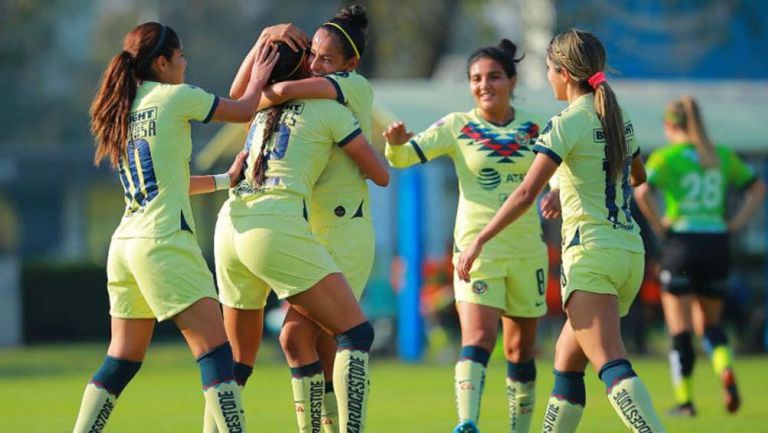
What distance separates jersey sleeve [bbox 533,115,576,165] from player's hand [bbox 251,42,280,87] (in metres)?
1.37

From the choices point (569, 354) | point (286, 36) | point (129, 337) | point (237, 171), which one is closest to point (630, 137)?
point (569, 354)

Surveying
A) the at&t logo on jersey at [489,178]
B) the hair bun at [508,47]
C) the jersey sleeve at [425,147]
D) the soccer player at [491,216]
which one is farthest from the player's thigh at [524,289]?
the hair bun at [508,47]

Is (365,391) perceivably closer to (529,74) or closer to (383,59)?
(383,59)

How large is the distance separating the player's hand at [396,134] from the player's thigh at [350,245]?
0.77 meters

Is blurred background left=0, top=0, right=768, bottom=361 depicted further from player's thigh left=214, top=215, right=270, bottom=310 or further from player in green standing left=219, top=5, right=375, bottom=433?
player in green standing left=219, top=5, right=375, bottom=433

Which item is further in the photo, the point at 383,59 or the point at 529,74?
the point at 529,74

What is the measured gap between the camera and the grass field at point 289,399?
10.8 m

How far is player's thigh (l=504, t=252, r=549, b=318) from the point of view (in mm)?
8805

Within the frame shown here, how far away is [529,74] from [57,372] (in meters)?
18.8

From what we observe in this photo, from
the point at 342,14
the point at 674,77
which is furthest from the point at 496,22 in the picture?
the point at 342,14

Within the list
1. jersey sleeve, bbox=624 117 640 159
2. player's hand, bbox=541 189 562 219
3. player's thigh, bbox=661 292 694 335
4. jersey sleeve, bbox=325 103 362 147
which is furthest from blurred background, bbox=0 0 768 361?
player's thigh, bbox=661 292 694 335

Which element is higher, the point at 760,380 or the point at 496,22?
the point at 496,22

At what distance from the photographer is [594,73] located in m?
7.43

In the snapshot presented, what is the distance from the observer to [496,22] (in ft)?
108
